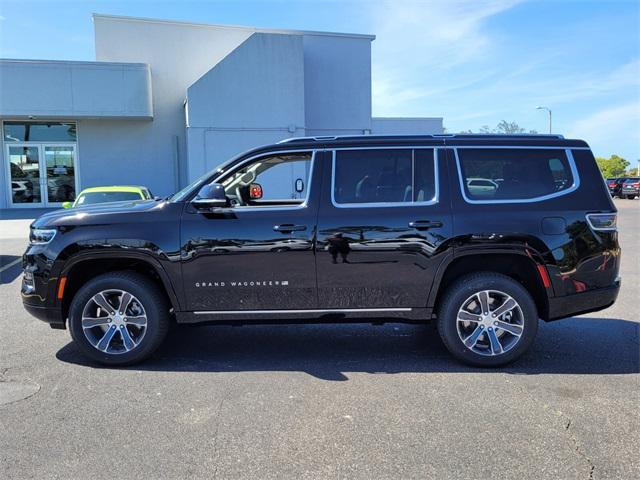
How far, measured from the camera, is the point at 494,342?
4633 millimetres

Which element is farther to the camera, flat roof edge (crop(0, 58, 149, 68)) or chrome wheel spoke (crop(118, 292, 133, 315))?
flat roof edge (crop(0, 58, 149, 68))

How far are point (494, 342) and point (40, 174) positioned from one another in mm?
21772

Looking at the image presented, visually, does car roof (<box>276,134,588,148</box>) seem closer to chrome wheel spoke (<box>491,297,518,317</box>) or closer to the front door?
the front door

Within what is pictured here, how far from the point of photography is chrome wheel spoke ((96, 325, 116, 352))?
466cm

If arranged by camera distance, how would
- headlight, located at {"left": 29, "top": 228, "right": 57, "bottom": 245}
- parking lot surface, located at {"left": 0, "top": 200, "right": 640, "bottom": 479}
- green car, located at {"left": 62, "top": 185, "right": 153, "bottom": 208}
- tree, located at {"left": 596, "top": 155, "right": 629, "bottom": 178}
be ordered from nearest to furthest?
parking lot surface, located at {"left": 0, "top": 200, "right": 640, "bottom": 479}
headlight, located at {"left": 29, "top": 228, "right": 57, "bottom": 245}
green car, located at {"left": 62, "top": 185, "right": 153, "bottom": 208}
tree, located at {"left": 596, "top": 155, "right": 629, "bottom": 178}

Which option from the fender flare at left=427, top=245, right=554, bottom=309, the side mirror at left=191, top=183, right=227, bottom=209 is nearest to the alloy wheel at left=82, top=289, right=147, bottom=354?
the side mirror at left=191, top=183, right=227, bottom=209

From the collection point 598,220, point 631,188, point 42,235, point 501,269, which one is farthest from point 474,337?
point 631,188

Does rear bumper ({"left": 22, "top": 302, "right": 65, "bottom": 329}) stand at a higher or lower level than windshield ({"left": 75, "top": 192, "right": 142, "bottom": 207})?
lower

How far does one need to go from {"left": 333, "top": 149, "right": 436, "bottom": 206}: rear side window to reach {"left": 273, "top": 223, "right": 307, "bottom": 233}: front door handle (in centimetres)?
40

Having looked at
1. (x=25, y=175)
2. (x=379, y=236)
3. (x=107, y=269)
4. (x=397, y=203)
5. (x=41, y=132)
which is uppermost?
(x=41, y=132)

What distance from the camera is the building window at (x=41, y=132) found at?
21531 mm

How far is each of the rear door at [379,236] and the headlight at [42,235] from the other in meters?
2.31

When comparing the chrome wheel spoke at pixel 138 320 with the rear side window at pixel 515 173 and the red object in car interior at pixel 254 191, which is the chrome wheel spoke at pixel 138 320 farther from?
the rear side window at pixel 515 173

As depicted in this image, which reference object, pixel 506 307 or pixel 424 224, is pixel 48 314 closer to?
pixel 424 224
